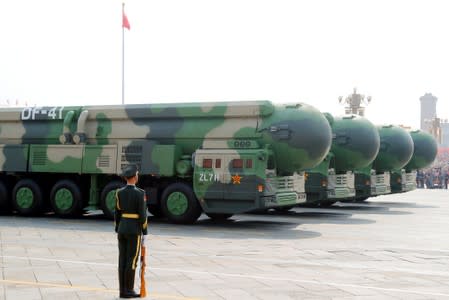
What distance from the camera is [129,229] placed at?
7852 mm

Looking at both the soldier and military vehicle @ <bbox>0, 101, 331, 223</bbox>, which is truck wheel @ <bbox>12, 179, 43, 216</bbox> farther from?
the soldier

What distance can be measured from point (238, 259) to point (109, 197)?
6.89 m

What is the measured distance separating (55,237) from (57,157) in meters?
4.55

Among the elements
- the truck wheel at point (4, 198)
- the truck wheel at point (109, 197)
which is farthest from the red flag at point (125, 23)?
the truck wheel at point (109, 197)

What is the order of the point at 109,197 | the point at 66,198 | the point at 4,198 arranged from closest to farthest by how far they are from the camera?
1. the point at 109,197
2. the point at 66,198
3. the point at 4,198

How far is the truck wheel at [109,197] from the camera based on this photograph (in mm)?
17078

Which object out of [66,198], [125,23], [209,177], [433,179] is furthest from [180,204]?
[433,179]

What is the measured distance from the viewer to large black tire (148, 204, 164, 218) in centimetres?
1710

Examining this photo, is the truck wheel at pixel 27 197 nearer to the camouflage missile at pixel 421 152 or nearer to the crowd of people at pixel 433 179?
the camouflage missile at pixel 421 152

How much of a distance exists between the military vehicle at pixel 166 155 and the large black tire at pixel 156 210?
0.05 m

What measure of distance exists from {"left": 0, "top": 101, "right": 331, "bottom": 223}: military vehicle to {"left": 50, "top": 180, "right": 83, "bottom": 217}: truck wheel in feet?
0.08

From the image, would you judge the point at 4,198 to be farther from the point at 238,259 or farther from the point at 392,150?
the point at 392,150

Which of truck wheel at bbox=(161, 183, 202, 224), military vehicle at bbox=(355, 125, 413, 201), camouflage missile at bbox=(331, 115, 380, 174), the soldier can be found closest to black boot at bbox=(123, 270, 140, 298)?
the soldier

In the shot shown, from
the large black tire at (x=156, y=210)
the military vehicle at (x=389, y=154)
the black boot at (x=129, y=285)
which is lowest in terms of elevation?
the black boot at (x=129, y=285)
